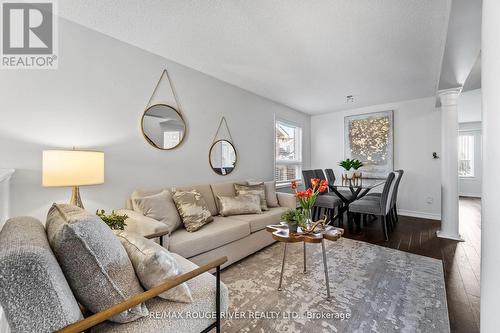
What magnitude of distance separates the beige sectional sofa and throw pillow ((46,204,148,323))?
0.89 m

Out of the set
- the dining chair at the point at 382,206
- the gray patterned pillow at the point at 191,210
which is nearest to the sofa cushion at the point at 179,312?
the gray patterned pillow at the point at 191,210

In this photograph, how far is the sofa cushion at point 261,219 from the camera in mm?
2674

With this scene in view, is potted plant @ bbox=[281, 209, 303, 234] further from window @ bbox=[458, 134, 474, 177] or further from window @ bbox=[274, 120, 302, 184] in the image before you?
window @ bbox=[458, 134, 474, 177]

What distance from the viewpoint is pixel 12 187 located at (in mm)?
1816

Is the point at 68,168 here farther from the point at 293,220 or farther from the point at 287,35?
the point at 287,35

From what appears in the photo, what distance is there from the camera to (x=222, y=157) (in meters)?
3.52

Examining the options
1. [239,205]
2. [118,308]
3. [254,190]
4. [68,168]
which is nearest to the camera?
[118,308]

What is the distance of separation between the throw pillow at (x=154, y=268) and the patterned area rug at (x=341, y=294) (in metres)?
0.69

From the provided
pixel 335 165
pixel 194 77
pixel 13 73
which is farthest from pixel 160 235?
pixel 335 165

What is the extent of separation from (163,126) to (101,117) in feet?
2.19

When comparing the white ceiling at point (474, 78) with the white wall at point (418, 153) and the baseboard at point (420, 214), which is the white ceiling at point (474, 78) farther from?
the baseboard at point (420, 214)

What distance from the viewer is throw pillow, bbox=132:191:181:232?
221 centimetres

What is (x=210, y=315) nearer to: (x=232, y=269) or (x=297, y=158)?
(x=232, y=269)

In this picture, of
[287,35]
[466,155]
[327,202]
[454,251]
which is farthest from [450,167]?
[466,155]
